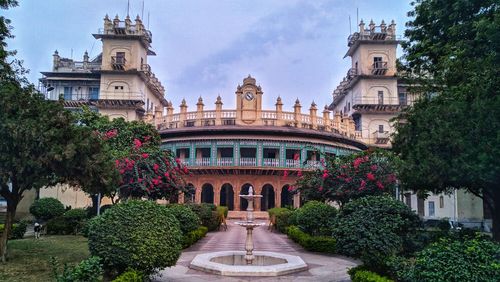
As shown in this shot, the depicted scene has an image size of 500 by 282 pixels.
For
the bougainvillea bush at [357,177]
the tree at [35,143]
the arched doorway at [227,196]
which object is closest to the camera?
the tree at [35,143]

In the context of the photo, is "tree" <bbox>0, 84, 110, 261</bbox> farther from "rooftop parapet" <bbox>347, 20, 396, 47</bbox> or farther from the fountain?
"rooftop parapet" <bbox>347, 20, 396, 47</bbox>

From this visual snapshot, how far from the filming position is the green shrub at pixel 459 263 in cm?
796

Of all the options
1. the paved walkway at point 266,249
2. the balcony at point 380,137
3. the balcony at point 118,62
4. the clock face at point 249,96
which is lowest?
the paved walkway at point 266,249

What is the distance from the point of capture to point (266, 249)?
19.0 metres

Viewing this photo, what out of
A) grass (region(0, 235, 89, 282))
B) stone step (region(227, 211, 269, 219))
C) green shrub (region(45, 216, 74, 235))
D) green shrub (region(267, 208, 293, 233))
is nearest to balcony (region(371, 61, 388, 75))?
stone step (region(227, 211, 269, 219))

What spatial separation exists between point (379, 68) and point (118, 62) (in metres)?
30.4

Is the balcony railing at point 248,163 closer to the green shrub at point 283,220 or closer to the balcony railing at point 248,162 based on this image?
the balcony railing at point 248,162

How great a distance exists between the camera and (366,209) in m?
11.2

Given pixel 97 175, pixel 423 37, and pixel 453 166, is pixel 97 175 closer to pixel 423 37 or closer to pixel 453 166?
pixel 453 166

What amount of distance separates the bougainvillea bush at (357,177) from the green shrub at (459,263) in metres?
10.5

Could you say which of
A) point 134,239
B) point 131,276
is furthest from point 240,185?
point 131,276

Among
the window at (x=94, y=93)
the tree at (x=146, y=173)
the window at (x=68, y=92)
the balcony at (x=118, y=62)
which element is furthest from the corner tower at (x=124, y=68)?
the tree at (x=146, y=173)

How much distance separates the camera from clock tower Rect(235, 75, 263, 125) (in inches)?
1508

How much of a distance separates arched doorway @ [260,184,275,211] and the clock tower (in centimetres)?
695
